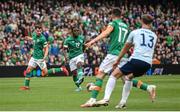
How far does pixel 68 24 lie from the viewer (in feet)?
141

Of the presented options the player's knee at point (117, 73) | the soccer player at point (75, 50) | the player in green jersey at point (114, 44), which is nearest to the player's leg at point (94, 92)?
the player in green jersey at point (114, 44)

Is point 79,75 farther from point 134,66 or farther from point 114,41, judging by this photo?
point 134,66

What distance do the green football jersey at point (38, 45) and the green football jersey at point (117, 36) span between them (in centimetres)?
869

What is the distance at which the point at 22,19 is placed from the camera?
42500 millimetres

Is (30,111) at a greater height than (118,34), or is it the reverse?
(118,34)

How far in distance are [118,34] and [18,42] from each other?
23.3m

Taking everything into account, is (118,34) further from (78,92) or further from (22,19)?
(22,19)

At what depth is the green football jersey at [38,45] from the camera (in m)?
25.9

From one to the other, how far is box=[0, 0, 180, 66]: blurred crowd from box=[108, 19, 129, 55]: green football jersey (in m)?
21.7

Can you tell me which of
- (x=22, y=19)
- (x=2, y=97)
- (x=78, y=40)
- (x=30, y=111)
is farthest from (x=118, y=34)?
(x=22, y=19)

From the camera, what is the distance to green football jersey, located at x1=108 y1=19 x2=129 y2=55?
17.1 m

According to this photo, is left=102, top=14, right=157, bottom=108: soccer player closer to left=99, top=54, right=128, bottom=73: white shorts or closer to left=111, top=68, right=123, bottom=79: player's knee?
left=111, top=68, right=123, bottom=79: player's knee

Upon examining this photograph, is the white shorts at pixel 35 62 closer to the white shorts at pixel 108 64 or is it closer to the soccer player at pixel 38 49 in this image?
the soccer player at pixel 38 49

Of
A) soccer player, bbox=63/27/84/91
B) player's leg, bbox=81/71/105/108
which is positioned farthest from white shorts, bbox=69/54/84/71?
player's leg, bbox=81/71/105/108
